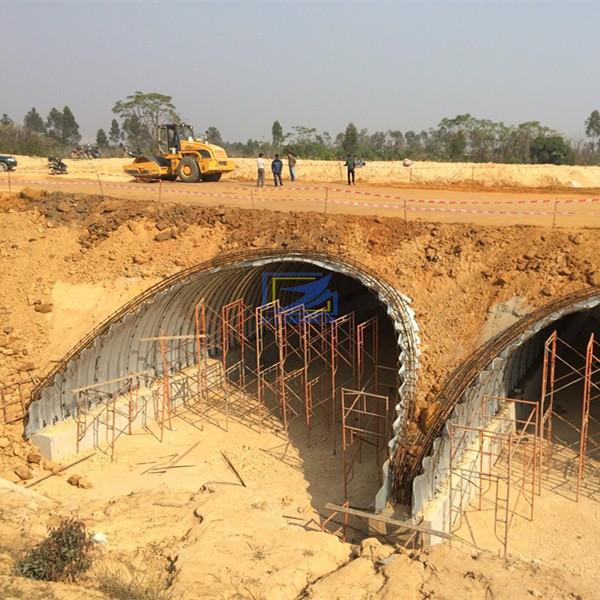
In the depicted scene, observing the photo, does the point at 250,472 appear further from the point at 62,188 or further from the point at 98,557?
the point at 62,188

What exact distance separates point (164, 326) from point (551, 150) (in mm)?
40307

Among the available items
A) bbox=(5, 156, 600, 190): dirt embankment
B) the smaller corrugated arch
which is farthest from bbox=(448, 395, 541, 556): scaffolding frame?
bbox=(5, 156, 600, 190): dirt embankment

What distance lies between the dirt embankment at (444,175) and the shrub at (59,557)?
97.0 feet

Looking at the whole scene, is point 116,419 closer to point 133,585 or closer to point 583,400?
point 133,585

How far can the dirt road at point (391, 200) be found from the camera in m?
23.2

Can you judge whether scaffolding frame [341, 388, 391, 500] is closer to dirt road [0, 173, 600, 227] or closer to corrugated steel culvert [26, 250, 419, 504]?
corrugated steel culvert [26, 250, 419, 504]

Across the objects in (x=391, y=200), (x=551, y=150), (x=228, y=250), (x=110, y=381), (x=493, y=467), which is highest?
(x=551, y=150)

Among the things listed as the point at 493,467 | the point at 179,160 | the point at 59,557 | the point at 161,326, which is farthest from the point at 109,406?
the point at 179,160

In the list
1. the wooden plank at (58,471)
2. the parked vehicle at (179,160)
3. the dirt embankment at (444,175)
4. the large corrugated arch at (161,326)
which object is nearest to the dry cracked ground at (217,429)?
the wooden plank at (58,471)

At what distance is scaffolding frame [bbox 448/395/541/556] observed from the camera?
44.5ft

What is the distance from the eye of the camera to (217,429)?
62.5 ft

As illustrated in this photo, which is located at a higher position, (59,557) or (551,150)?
(551,150)

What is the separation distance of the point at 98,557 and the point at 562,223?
1813 cm

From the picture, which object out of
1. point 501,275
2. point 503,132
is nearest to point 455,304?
point 501,275
